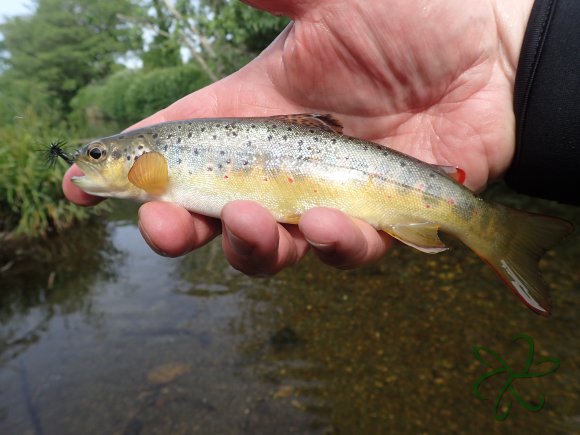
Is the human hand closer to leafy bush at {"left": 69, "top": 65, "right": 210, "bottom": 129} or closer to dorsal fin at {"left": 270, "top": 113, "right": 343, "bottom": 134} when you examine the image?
dorsal fin at {"left": 270, "top": 113, "right": 343, "bottom": 134}

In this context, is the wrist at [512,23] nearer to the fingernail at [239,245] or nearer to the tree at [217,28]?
the fingernail at [239,245]

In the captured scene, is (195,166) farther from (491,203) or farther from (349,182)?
(491,203)

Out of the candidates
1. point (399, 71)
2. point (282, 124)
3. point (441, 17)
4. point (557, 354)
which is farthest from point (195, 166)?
point (557, 354)

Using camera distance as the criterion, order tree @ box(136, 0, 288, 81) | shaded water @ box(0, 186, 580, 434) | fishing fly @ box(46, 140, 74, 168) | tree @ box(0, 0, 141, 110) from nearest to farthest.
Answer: fishing fly @ box(46, 140, 74, 168) < shaded water @ box(0, 186, 580, 434) < tree @ box(136, 0, 288, 81) < tree @ box(0, 0, 141, 110)

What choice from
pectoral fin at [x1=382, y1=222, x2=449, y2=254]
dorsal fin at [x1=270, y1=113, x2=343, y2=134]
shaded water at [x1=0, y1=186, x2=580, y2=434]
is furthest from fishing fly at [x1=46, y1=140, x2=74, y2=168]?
shaded water at [x1=0, y1=186, x2=580, y2=434]

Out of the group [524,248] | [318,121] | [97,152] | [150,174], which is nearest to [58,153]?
[97,152]

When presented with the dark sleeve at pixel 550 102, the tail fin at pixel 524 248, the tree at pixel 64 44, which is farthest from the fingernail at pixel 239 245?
the tree at pixel 64 44

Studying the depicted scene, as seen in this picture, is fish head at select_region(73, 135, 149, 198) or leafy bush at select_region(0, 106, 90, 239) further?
leafy bush at select_region(0, 106, 90, 239)
